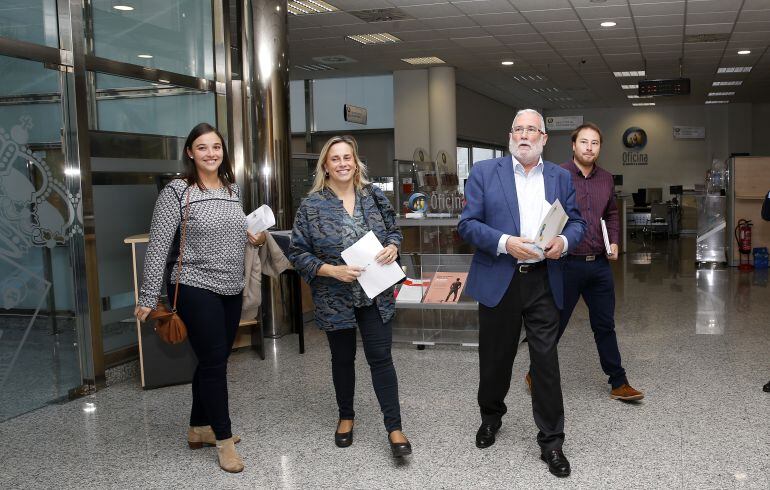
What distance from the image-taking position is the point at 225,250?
3271 mm

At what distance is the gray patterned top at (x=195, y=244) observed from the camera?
10.5ft

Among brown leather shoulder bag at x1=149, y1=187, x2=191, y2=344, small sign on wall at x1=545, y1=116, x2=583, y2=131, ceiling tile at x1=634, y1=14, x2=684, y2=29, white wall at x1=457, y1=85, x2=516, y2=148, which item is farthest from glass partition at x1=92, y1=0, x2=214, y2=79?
small sign on wall at x1=545, y1=116, x2=583, y2=131

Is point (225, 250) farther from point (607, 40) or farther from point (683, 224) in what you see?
point (683, 224)

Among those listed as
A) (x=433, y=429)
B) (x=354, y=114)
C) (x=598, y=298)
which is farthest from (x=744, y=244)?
(x=433, y=429)

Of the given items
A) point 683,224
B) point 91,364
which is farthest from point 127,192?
point 683,224

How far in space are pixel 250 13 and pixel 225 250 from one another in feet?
11.7

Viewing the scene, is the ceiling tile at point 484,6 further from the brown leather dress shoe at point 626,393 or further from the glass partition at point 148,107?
the brown leather dress shoe at point 626,393

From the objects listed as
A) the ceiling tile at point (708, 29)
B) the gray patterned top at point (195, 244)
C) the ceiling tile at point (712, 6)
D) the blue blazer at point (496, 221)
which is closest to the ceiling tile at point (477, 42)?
the ceiling tile at point (708, 29)

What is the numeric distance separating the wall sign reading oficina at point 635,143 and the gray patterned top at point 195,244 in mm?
21170

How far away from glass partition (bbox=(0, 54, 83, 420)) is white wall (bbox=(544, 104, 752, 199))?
62.8 ft

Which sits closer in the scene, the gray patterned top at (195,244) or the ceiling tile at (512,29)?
the gray patterned top at (195,244)

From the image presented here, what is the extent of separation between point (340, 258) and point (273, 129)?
126 inches

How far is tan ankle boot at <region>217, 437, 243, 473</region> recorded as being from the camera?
10.9 feet

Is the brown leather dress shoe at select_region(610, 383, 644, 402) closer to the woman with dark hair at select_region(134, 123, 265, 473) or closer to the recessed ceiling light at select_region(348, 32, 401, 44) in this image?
the woman with dark hair at select_region(134, 123, 265, 473)
